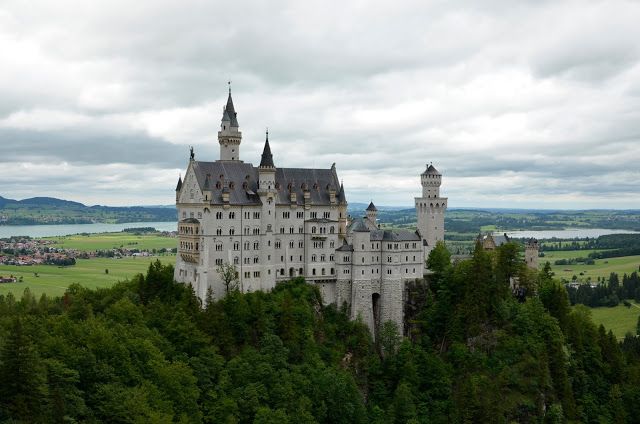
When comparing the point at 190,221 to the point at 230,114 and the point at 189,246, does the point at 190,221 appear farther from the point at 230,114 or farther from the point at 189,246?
the point at 230,114

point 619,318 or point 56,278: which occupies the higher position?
point 56,278

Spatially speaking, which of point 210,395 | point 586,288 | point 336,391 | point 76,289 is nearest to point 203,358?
point 210,395

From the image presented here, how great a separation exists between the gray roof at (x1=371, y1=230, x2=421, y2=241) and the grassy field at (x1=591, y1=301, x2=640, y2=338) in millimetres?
78752

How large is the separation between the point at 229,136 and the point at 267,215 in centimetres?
1501

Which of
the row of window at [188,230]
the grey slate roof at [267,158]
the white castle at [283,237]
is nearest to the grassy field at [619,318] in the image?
the white castle at [283,237]

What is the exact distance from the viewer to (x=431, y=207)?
377ft

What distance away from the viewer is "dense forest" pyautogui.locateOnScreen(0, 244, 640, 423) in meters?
66.4

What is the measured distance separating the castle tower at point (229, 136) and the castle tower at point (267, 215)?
296 inches

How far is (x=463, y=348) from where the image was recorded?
308 feet

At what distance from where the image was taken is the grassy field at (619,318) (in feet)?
518

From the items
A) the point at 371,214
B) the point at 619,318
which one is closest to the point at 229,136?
the point at 371,214

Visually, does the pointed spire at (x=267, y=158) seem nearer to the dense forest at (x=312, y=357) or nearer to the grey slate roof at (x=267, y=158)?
the grey slate roof at (x=267, y=158)

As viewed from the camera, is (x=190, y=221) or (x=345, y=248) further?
(x=345, y=248)

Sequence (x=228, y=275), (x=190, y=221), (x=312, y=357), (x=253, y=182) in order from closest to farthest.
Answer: (x=312, y=357) → (x=228, y=275) → (x=190, y=221) → (x=253, y=182)
